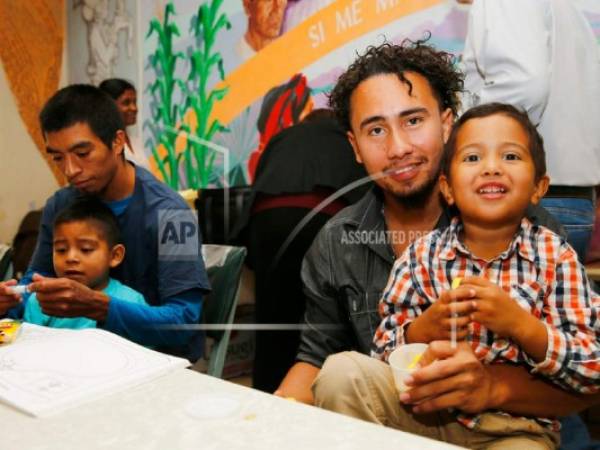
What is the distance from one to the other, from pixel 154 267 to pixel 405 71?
86 cm

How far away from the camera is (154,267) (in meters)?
1.68

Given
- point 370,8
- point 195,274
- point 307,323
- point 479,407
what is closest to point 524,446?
point 479,407

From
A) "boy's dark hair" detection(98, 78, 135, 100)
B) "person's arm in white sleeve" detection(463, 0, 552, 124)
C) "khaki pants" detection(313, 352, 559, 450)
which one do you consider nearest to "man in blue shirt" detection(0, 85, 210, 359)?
"khaki pants" detection(313, 352, 559, 450)

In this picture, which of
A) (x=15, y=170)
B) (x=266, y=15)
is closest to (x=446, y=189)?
(x=266, y=15)

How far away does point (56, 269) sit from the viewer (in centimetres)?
168

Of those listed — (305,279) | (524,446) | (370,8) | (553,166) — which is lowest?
(524,446)

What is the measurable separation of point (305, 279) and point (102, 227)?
619 millimetres

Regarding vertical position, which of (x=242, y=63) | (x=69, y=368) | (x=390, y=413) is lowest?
(x=390, y=413)

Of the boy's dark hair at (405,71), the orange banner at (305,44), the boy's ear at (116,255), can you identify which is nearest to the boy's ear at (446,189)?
the boy's dark hair at (405,71)

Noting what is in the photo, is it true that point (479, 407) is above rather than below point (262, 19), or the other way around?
below

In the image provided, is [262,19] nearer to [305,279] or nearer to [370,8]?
[370,8]

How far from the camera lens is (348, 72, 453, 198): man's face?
1355 mm

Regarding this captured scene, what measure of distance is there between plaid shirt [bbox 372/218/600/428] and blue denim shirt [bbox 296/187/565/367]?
0.12 meters

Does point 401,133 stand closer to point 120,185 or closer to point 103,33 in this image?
point 120,185
